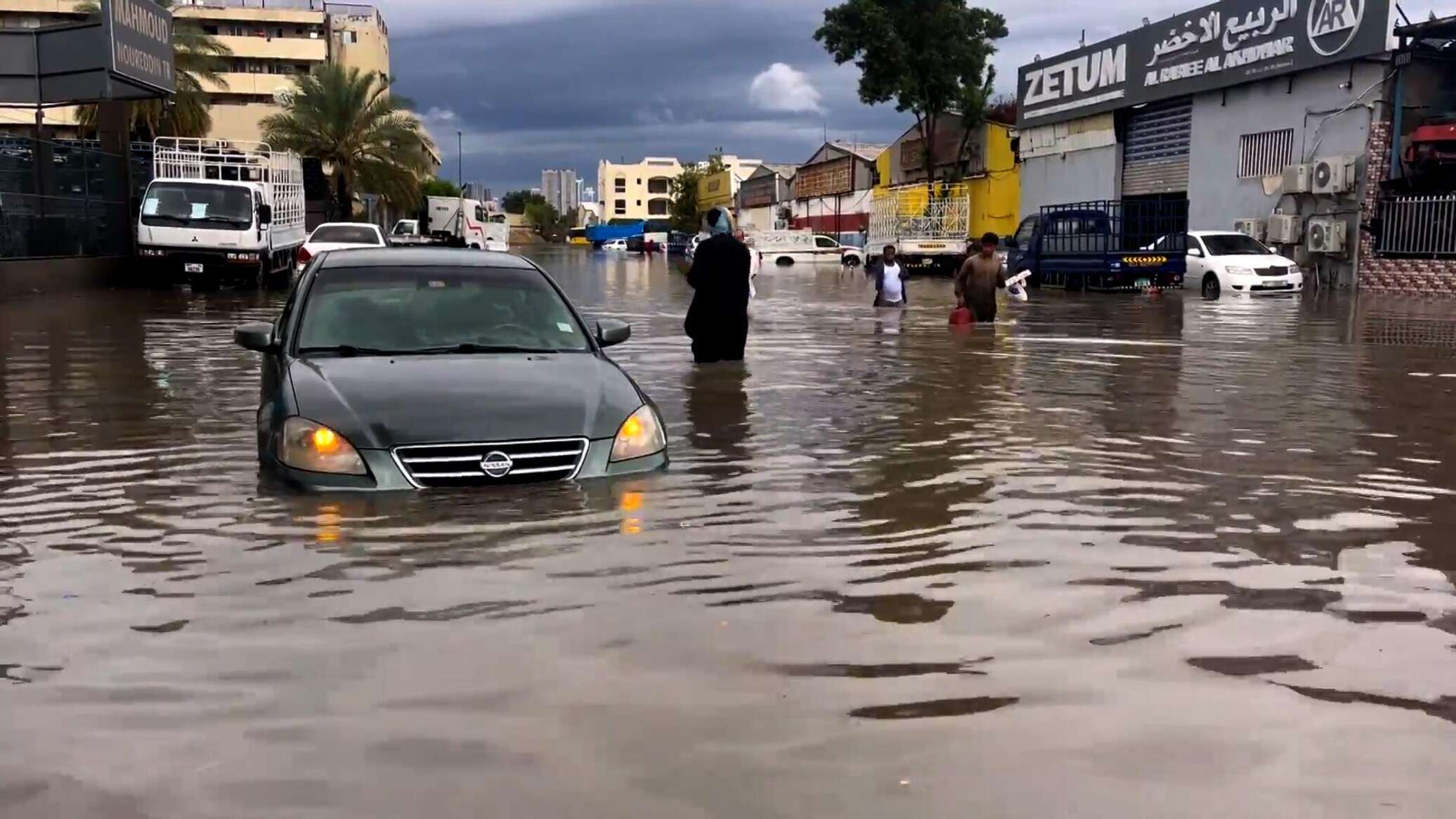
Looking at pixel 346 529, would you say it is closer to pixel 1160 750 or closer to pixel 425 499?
pixel 425 499

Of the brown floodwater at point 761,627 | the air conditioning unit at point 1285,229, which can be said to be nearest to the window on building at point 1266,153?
the air conditioning unit at point 1285,229

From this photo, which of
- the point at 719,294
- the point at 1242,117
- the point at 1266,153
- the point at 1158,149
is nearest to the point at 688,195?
the point at 1158,149

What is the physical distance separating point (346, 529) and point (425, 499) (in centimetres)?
39

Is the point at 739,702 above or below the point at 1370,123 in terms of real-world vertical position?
below

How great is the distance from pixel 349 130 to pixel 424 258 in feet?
146

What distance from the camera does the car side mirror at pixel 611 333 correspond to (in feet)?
24.7

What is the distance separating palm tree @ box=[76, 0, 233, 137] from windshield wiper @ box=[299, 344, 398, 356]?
38495mm

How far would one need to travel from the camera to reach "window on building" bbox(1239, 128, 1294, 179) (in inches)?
1253

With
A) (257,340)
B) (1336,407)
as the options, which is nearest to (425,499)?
(257,340)

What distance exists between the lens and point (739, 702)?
12.8ft

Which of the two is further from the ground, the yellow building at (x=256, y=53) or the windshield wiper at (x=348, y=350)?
the yellow building at (x=256, y=53)

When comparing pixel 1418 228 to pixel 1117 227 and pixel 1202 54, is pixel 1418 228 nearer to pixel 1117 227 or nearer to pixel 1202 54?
pixel 1117 227

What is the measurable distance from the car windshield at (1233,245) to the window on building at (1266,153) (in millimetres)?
3895

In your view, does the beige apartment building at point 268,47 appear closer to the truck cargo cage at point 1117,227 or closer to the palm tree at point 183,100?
the palm tree at point 183,100
